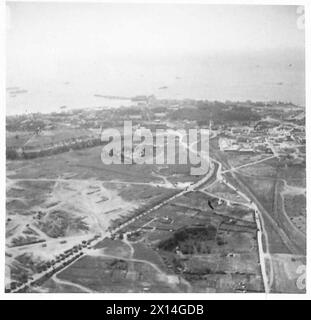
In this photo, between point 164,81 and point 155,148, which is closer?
point 155,148

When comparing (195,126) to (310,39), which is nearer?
(310,39)

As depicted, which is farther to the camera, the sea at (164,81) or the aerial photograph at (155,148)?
the sea at (164,81)

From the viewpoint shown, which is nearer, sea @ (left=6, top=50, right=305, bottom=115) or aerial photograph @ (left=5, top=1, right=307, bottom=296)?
aerial photograph @ (left=5, top=1, right=307, bottom=296)

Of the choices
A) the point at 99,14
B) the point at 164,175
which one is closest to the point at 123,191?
the point at 164,175

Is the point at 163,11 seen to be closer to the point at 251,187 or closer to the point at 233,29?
the point at 233,29

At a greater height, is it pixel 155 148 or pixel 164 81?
pixel 164 81

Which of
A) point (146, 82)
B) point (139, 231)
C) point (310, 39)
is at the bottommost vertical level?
point (139, 231)
